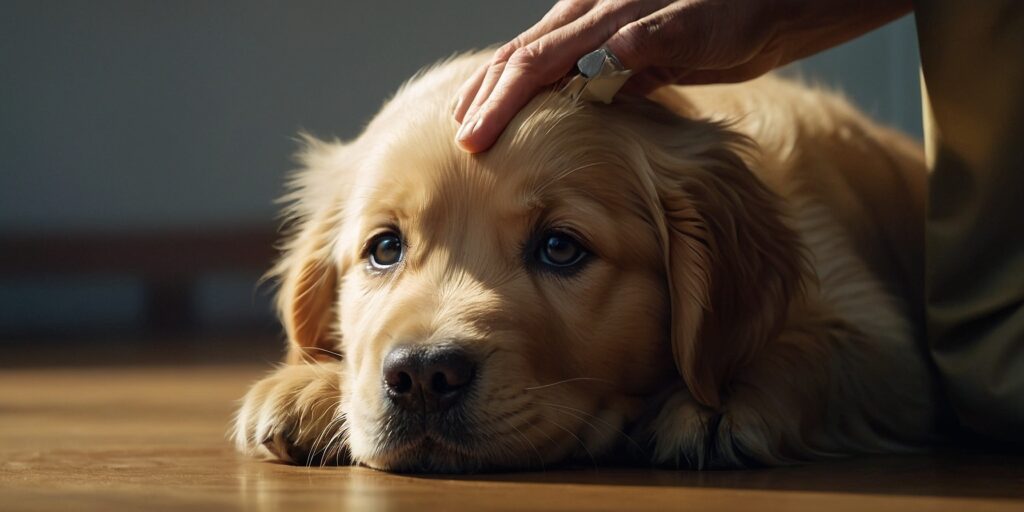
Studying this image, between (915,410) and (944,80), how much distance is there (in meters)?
0.67

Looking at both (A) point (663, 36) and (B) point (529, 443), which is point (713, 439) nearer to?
(B) point (529, 443)

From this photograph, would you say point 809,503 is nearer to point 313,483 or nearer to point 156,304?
point 313,483

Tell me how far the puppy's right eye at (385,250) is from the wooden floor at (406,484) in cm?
44

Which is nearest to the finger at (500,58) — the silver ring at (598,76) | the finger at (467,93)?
the finger at (467,93)

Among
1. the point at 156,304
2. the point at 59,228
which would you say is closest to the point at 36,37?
the point at 59,228

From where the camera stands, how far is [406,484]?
206 cm

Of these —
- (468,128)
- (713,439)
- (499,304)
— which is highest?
(468,128)

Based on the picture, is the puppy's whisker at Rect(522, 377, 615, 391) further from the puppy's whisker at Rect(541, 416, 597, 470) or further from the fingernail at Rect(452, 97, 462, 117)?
the fingernail at Rect(452, 97, 462, 117)

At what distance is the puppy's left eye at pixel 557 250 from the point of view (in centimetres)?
238

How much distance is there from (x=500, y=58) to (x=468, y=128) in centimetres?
22

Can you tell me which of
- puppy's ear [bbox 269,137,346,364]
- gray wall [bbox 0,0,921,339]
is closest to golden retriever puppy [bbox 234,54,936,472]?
puppy's ear [bbox 269,137,346,364]

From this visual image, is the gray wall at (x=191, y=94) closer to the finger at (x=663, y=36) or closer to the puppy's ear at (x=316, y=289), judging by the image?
the puppy's ear at (x=316, y=289)

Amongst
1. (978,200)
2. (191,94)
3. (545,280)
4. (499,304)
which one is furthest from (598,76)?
(191,94)

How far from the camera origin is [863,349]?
106 inches
